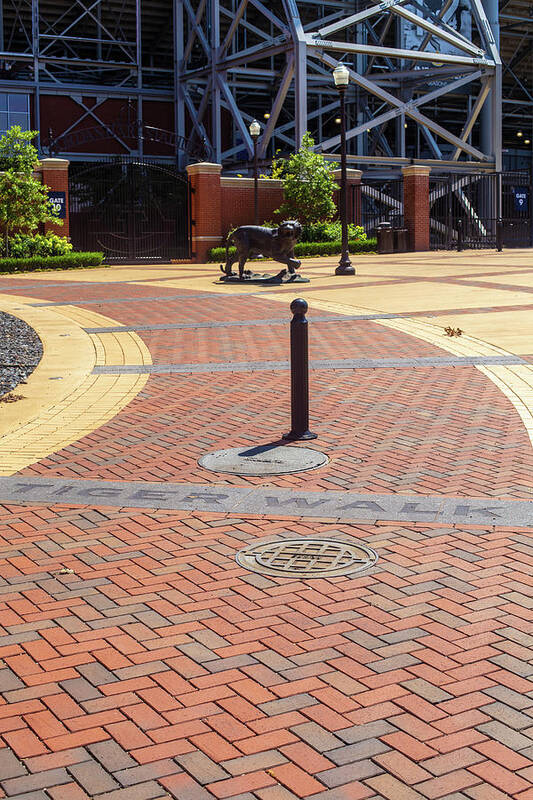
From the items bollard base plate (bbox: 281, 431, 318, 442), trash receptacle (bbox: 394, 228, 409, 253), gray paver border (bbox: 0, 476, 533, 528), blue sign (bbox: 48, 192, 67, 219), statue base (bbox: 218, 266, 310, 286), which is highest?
blue sign (bbox: 48, 192, 67, 219)

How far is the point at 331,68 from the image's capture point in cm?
4481

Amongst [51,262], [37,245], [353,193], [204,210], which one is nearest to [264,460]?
[51,262]

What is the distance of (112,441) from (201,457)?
3.25 feet

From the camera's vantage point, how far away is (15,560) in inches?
216

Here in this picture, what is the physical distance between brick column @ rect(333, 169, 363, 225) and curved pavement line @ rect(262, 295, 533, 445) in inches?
788

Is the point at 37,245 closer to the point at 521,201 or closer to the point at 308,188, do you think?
the point at 308,188

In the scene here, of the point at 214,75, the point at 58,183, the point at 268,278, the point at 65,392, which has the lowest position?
the point at 65,392

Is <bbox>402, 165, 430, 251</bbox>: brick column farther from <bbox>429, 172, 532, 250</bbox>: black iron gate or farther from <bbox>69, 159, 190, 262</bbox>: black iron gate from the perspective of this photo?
<bbox>69, 159, 190, 262</bbox>: black iron gate

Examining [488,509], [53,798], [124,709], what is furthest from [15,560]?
[488,509]

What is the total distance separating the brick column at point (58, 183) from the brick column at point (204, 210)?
4347mm

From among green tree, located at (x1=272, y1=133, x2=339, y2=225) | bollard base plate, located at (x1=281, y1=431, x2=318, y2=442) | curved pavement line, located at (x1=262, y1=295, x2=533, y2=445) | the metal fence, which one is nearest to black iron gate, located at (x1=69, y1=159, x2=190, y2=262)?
green tree, located at (x1=272, y1=133, x2=339, y2=225)

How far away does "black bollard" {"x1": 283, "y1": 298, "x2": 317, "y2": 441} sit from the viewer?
8055mm

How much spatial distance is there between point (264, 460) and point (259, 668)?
3.42 m

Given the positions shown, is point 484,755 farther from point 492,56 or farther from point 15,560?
point 492,56
